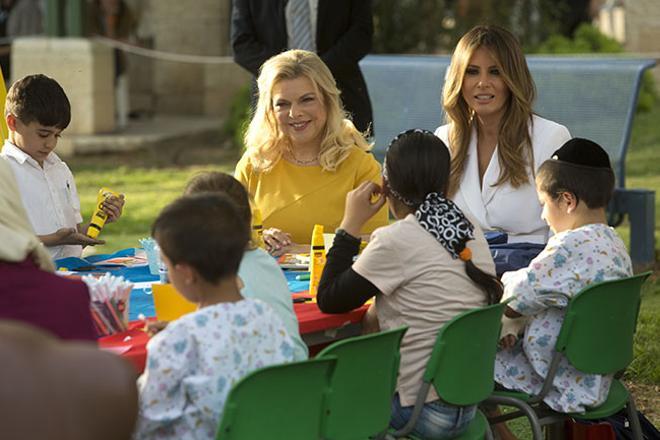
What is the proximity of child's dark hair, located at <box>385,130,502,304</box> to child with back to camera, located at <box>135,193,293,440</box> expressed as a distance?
83cm

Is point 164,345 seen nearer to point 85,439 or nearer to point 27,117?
point 85,439

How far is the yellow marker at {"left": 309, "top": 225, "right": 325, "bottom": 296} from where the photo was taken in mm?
4121

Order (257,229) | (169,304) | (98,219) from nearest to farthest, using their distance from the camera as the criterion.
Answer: (169,304) → (257,229) → (98,219)

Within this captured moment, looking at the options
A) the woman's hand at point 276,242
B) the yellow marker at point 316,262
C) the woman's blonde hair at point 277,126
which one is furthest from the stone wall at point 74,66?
the yellow marker at point 316,262

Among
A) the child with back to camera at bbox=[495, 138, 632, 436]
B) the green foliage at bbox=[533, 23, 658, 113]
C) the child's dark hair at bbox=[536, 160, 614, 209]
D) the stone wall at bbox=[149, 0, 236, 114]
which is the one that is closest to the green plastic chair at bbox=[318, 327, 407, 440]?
the child with back to camera at bbox=[495, 138, 632, 436]

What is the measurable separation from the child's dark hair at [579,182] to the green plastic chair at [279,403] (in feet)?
4.51

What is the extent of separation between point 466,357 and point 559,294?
0.52 metres

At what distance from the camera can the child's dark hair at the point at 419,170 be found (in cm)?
387

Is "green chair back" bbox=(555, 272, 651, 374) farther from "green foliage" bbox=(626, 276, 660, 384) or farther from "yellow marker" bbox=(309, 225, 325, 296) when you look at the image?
"green foliage" bbox=(626, 276, 660, 384)

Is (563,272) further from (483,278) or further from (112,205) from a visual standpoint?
(112,205)

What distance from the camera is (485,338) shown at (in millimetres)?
3742

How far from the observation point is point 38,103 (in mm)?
4711

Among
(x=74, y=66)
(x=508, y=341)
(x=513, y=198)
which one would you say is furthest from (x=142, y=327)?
(x=74, y=66)

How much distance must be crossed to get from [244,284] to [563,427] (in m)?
1.34
